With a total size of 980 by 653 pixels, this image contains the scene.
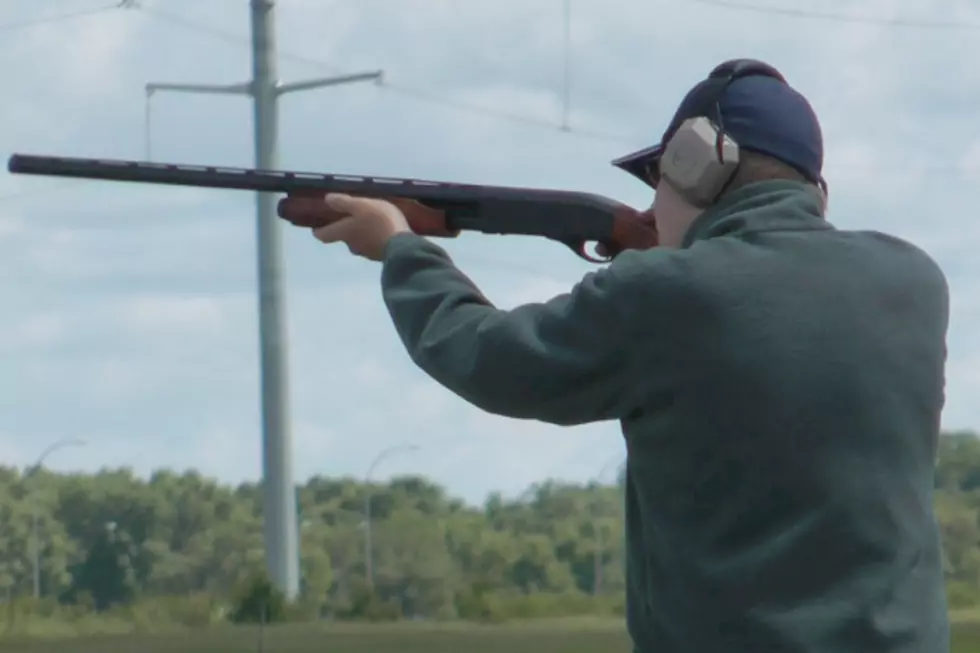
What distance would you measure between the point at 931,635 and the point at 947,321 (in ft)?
1.31

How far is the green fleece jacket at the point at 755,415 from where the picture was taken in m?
2.41

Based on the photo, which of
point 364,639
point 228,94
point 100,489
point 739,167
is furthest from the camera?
point 228,94

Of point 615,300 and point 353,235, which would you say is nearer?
point 615,300

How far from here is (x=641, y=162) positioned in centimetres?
279

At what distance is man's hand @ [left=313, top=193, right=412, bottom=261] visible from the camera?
282 centimetres

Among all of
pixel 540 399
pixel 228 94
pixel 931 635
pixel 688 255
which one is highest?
pixel 228 94

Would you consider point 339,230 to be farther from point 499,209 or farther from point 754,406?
point 754,406

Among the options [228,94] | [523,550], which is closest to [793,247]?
[523,550]

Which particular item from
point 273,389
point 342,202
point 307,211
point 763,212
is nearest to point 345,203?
point 342,202

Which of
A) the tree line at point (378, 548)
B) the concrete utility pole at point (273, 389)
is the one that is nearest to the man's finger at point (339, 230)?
the tree line at point (378, 548)

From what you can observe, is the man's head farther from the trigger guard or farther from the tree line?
the tree line

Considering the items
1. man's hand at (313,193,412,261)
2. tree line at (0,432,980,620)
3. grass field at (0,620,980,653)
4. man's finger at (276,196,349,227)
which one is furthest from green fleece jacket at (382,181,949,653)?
tree line at (0,432,980,620)

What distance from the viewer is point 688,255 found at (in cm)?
245

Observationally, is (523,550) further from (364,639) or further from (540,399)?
(540,399)
